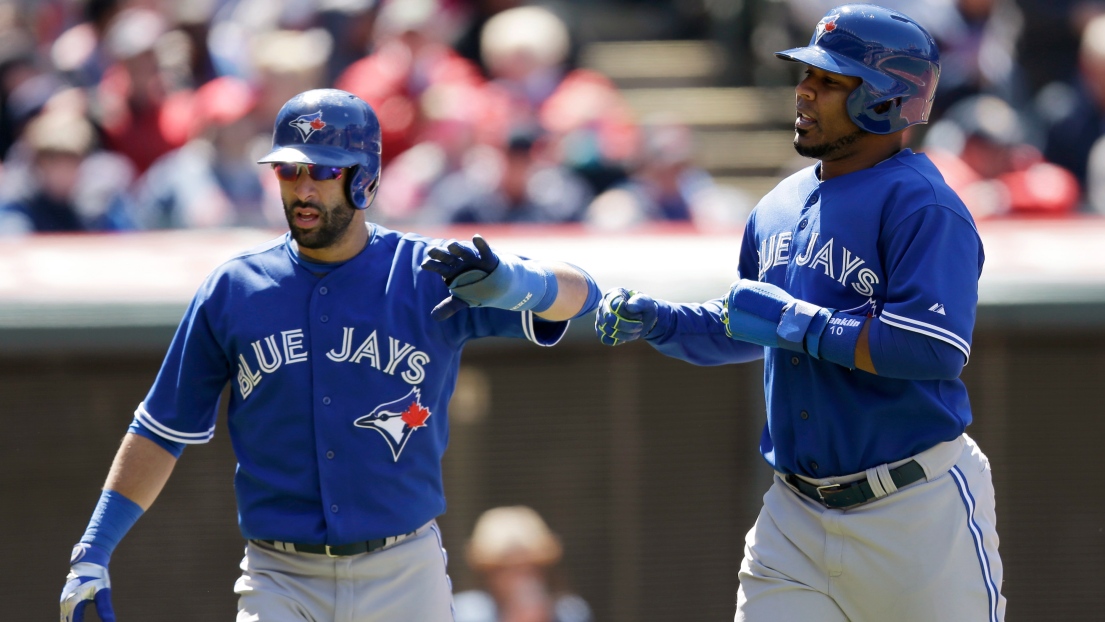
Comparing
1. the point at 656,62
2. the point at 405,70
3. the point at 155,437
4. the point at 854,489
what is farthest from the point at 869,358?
the point at 656,62

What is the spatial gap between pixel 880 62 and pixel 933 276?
56 cm

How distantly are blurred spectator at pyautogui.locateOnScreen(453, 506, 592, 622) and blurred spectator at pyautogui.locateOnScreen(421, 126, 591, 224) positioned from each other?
1.91 metres

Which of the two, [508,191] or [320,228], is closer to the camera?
[320,228]

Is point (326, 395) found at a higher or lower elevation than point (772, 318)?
lower

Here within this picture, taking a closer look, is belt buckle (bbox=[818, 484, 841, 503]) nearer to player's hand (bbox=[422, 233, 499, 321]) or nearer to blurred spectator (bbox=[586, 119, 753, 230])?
player's hand (bbox=[422, 233, 499, 321])

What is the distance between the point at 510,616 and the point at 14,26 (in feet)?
19.3

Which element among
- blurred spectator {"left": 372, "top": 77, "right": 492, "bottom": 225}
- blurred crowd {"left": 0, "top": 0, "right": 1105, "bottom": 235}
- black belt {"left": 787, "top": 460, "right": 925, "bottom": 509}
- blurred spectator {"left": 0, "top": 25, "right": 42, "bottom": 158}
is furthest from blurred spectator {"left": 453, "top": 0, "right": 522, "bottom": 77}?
black belt {"left": 787, "top": 460, "right": 925, "bottom": 509}

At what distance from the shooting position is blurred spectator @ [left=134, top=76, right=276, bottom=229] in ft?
23.4

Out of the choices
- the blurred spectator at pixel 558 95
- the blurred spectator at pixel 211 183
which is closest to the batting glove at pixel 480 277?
the blurred spectator at pixel 211 183

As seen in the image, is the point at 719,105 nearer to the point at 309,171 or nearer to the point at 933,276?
the point at 309,171

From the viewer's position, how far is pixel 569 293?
3.62m

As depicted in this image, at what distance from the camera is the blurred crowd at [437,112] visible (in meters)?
7.19

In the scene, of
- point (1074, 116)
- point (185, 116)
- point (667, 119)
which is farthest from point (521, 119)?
point (1074, 116)

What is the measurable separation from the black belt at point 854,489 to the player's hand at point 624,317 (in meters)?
0.56
